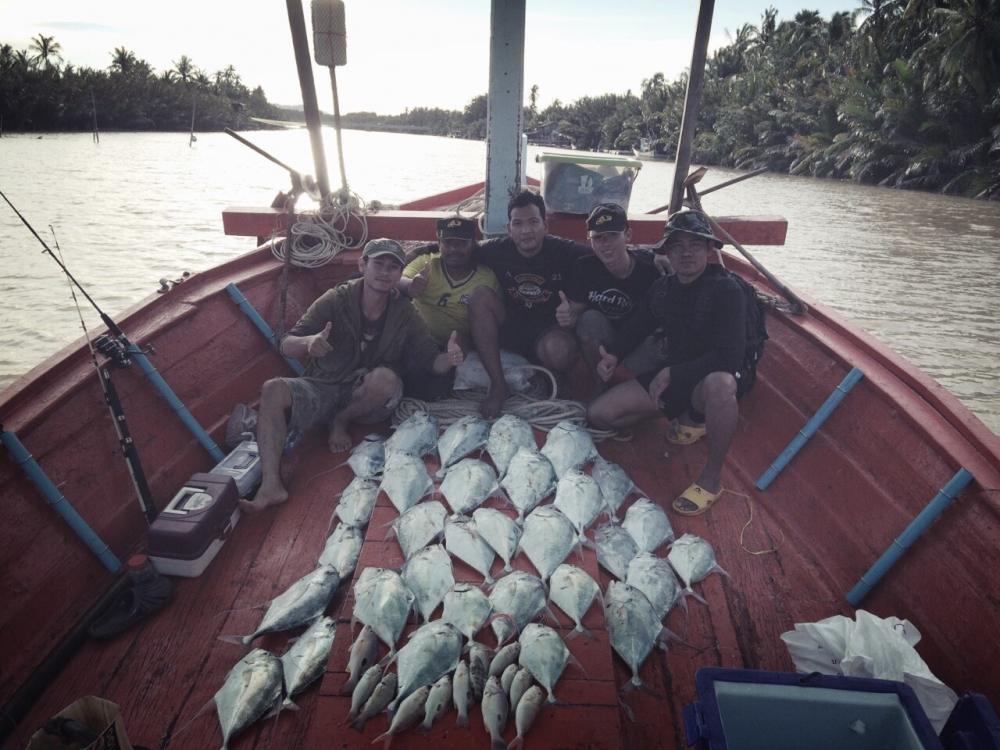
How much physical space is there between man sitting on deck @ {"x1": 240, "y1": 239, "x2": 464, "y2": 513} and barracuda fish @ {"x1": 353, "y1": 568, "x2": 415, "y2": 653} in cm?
121

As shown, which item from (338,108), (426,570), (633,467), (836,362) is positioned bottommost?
(633,467)

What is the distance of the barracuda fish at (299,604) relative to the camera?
2.38 metres

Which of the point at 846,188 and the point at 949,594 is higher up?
the point at 949,594

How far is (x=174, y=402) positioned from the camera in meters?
3.21

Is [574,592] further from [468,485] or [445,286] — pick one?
[445,286]

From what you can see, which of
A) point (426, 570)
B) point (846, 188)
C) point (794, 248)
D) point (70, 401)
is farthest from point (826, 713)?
point (846, 188)

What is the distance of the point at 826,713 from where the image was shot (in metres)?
1.61

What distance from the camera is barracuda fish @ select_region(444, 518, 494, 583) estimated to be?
2.58 m

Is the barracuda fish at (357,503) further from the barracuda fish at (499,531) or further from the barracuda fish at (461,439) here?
the barracuda fish at (499,531)

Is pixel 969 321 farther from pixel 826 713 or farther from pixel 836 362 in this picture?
pixel 826 713

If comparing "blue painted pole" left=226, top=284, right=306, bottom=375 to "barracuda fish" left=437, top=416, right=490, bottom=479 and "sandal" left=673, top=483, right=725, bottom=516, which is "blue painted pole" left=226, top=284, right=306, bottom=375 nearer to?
"barracuda fish" left=437, top=416, right=490, bottom=479

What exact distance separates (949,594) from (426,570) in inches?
86.1

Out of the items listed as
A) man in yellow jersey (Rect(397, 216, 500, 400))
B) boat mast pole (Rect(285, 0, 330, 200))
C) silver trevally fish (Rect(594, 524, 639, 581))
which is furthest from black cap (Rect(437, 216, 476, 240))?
silver trevally fish (Rect(594, 524, 639, 581))

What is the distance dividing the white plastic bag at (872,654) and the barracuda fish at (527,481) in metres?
1.31
